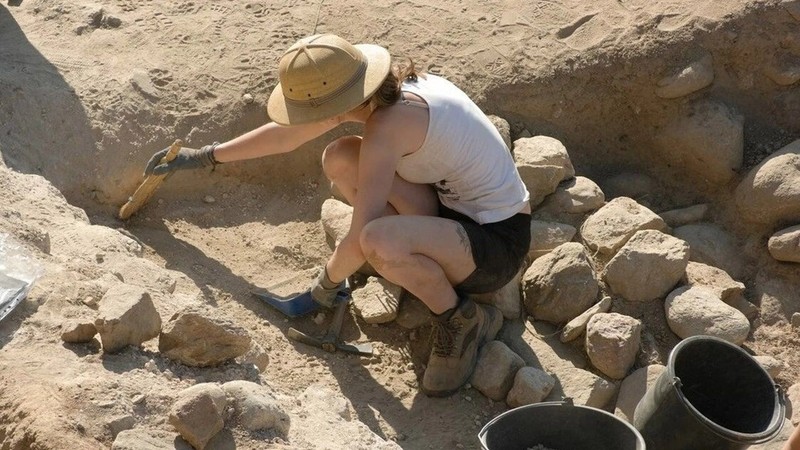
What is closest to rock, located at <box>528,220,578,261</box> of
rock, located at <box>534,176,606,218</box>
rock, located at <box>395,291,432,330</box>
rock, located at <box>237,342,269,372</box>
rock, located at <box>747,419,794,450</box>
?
rock, located at <box>534,176,606,218</box>

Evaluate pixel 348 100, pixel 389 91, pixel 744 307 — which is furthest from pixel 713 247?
pixel 348 100

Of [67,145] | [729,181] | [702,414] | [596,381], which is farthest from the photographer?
[729,181]

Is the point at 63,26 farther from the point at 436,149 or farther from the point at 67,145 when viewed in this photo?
the point at 436,149

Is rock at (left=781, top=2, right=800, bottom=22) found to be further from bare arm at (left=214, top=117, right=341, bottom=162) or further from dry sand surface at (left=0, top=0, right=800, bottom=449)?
bare arm at (left=214, top=117, right=341, bottom=162)

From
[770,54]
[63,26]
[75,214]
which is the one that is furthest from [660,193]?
[63,26]

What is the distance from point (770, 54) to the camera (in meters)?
5.10

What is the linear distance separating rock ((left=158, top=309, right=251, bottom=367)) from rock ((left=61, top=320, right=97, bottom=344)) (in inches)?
8.8

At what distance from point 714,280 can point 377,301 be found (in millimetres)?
1523

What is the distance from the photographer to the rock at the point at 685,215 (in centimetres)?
501

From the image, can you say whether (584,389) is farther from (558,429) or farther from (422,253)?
(422,253)

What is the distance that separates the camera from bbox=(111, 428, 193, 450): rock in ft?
9.30

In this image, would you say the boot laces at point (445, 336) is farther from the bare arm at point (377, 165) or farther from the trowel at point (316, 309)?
the bare arm at point (377, 165)

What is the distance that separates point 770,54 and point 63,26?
3.64m

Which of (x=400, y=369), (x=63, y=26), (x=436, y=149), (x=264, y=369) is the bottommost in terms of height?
(x=400, y=369)
